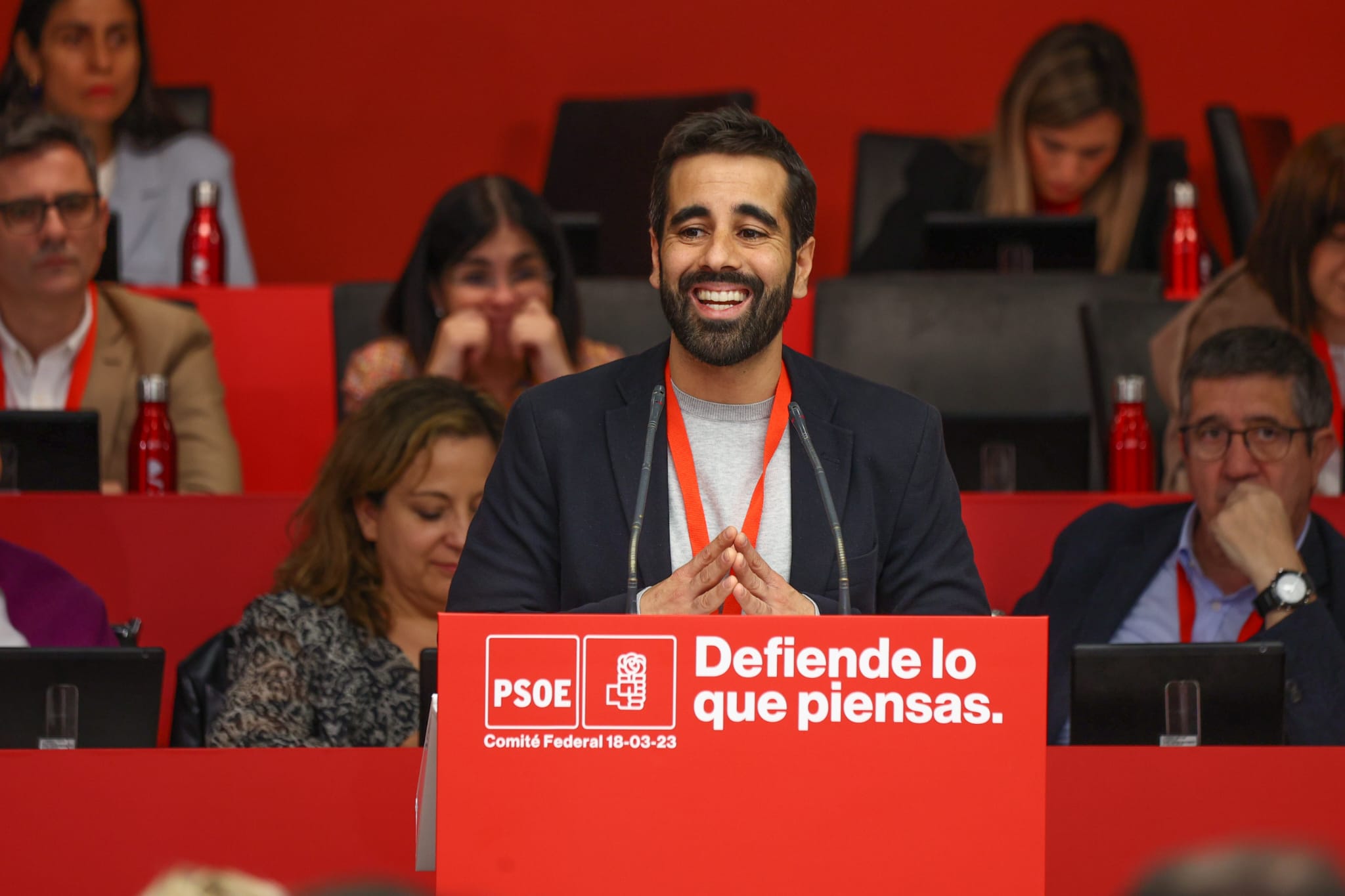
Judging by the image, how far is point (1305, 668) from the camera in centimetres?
213

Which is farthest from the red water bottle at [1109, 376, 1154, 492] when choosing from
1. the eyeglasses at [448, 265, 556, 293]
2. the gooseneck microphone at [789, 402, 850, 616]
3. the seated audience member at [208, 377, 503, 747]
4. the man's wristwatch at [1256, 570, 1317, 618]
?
the gooseneck microphone at [789, 402, 850, 616]

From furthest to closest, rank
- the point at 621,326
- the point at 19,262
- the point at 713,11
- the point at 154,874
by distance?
the point at 713,11 < the point at 621,326 < the point at 19,262 < the point at 154,874

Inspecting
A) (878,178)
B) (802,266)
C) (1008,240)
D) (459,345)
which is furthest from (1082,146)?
(802,266)

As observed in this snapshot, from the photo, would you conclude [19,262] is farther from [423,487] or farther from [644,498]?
[644,498]

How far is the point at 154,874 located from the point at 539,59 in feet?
13.5

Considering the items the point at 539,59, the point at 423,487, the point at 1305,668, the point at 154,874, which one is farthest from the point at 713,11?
the point at 154,874

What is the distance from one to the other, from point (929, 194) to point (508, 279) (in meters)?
1.42

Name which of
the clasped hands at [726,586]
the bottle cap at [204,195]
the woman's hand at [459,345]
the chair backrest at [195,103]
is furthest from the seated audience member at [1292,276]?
the chair backrest at [195,103]

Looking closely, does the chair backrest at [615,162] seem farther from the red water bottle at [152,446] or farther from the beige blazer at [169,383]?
the red water bottle at [152,446]

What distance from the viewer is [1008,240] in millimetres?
3543

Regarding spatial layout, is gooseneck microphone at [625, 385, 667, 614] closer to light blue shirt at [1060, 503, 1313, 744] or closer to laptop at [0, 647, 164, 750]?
laptop at [0, 647, 164, 750]

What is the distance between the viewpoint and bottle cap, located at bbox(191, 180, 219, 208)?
3783mm

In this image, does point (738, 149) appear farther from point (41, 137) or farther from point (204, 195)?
point (204, 195)

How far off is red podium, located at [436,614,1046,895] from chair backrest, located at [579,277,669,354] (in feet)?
7.28
